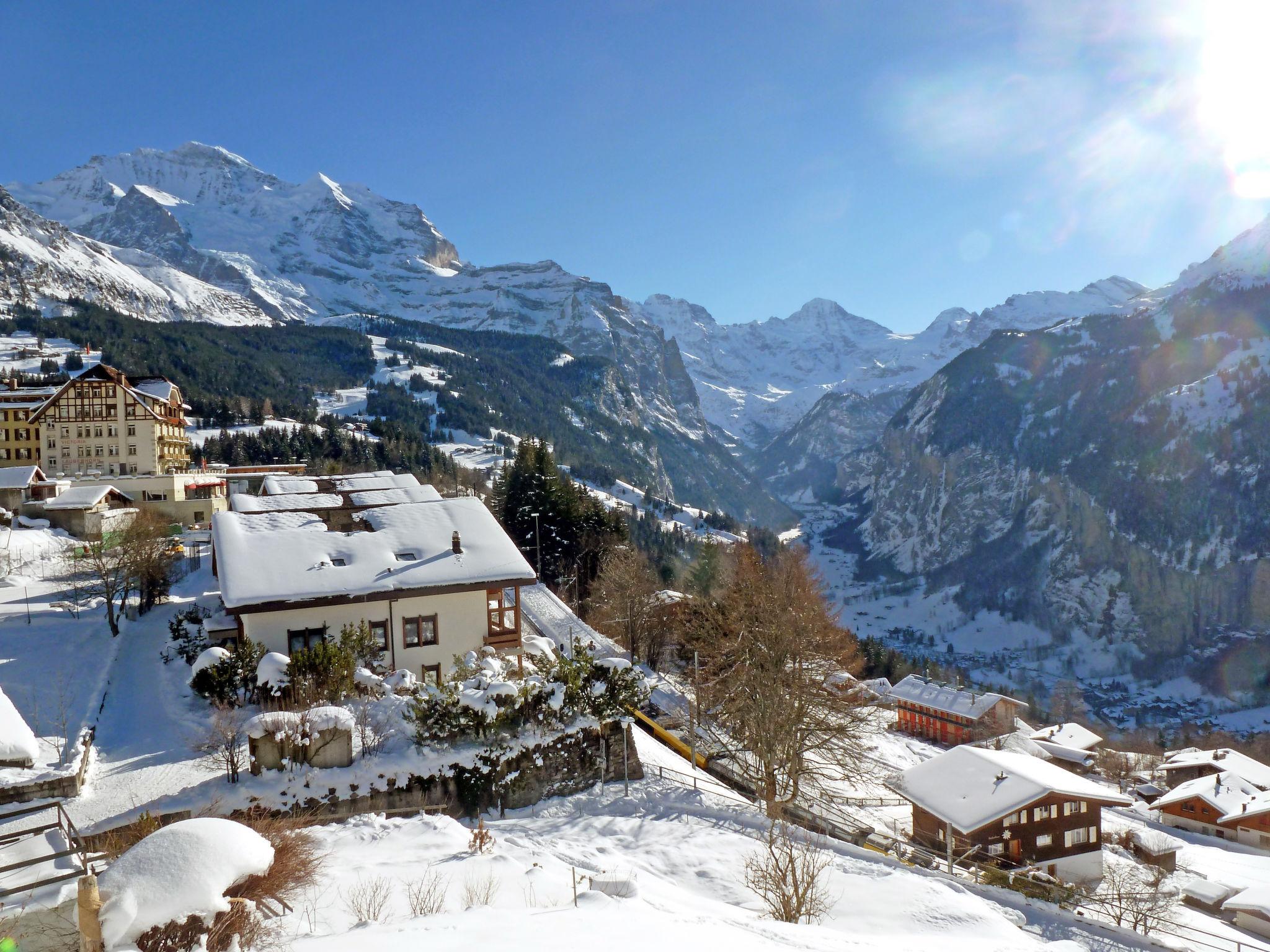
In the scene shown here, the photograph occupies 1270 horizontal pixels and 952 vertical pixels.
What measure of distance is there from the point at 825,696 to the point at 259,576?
82.0 ft

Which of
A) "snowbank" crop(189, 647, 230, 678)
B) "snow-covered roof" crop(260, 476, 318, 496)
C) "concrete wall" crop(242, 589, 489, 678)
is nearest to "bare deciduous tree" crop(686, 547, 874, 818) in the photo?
"concrete wall" crop(242, 589, 489, 678)

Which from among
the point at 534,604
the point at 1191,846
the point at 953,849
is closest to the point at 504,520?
the point at 534,604

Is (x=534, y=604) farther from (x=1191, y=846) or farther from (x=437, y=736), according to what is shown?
(x=1191, y=846)

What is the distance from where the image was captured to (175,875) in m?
9.23

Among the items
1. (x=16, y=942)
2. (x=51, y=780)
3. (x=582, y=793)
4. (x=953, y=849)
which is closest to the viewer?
(x=16, y=942)

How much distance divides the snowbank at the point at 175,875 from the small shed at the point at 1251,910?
5043cm

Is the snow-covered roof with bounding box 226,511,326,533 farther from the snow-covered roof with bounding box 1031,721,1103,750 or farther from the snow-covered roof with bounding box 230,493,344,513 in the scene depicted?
the snow-covered roof with bounding box 1031,721,1103,750

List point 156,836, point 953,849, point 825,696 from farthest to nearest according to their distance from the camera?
point 953,849 < point 825,696 < point 156,836

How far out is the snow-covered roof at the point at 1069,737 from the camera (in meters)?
81.6

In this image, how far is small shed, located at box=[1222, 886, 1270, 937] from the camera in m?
38.0

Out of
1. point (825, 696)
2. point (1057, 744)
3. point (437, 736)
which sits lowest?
point (1057, 744)

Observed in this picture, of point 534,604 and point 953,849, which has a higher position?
point 534,604

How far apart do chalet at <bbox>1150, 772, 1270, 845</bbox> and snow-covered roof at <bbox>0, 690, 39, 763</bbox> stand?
7922 centimetres

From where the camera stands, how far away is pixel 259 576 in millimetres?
27719
